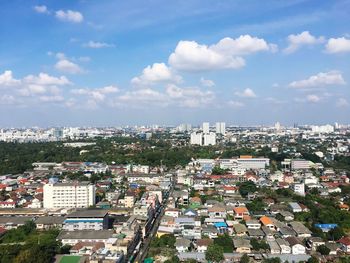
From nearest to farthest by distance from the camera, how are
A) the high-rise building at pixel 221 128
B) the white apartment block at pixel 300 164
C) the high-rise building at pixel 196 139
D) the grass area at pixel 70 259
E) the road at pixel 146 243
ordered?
the grass area at pixel 70 259, the road at pixel 146 243, the white apartment block at pixel 300 164, the high-rise building at pixel 196 139, the high-rise building at pixel 221 128

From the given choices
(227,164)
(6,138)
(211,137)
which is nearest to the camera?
(227,164)

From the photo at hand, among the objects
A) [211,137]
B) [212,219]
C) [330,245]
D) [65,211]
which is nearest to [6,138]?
[211,137]

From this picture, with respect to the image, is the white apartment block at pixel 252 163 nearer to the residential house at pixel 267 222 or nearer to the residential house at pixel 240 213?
the residential house at pixel 240 213

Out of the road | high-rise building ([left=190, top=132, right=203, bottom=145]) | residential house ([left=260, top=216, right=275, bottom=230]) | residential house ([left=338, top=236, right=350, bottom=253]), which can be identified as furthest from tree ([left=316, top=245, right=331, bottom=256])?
high-rise building ([left=190, top=132, right=203, bottom=145])

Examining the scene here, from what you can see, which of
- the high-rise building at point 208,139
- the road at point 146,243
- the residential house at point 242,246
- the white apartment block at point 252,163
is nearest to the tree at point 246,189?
the road at point 146,243

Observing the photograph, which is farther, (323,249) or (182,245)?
(182,245)

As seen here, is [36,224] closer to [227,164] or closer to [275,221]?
[275,221]

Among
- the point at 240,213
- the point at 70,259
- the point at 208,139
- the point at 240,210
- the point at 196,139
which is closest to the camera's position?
the point at 70,259

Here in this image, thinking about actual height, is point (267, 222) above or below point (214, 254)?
below

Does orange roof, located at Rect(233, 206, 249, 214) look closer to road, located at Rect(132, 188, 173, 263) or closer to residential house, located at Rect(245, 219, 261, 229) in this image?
residential house, located at Rect(245, 219, 261, 229)

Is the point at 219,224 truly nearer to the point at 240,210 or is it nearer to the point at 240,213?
the point at 240,213

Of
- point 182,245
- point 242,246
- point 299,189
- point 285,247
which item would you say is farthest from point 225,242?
point 299,189
